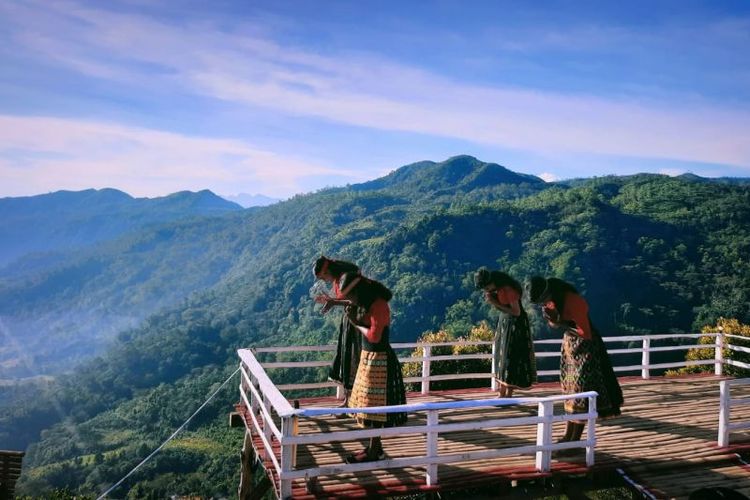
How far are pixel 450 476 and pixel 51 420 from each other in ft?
345

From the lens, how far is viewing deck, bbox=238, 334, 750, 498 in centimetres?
592

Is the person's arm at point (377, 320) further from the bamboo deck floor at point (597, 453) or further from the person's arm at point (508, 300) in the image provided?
the person's arm at point (508, 300)

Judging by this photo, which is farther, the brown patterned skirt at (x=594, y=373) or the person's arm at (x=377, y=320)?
the brown patterned skirt at (x=594, y=373)

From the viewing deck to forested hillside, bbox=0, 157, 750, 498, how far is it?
42645 millimetres

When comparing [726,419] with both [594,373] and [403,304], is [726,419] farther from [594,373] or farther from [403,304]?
[403,304]

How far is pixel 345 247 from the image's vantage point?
124938 mm

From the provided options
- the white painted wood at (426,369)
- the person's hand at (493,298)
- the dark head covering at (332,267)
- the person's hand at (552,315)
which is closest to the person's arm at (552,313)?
the person's hand at (552,315)

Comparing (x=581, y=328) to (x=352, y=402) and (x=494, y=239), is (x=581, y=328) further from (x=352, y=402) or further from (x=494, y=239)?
(x=494, y=239)

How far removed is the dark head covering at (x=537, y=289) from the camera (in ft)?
22.6

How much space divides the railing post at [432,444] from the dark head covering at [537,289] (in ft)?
5.74

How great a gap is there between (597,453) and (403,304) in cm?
7354

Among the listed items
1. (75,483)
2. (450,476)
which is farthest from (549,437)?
(75,483)

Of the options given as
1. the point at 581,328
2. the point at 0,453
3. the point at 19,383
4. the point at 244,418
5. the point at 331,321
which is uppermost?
the point at 581,328

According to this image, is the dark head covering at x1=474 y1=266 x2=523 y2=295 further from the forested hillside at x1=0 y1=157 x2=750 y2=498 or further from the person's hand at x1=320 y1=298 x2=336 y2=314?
the forested hillside at x1=0 y1=157 x2=750 y2=498
